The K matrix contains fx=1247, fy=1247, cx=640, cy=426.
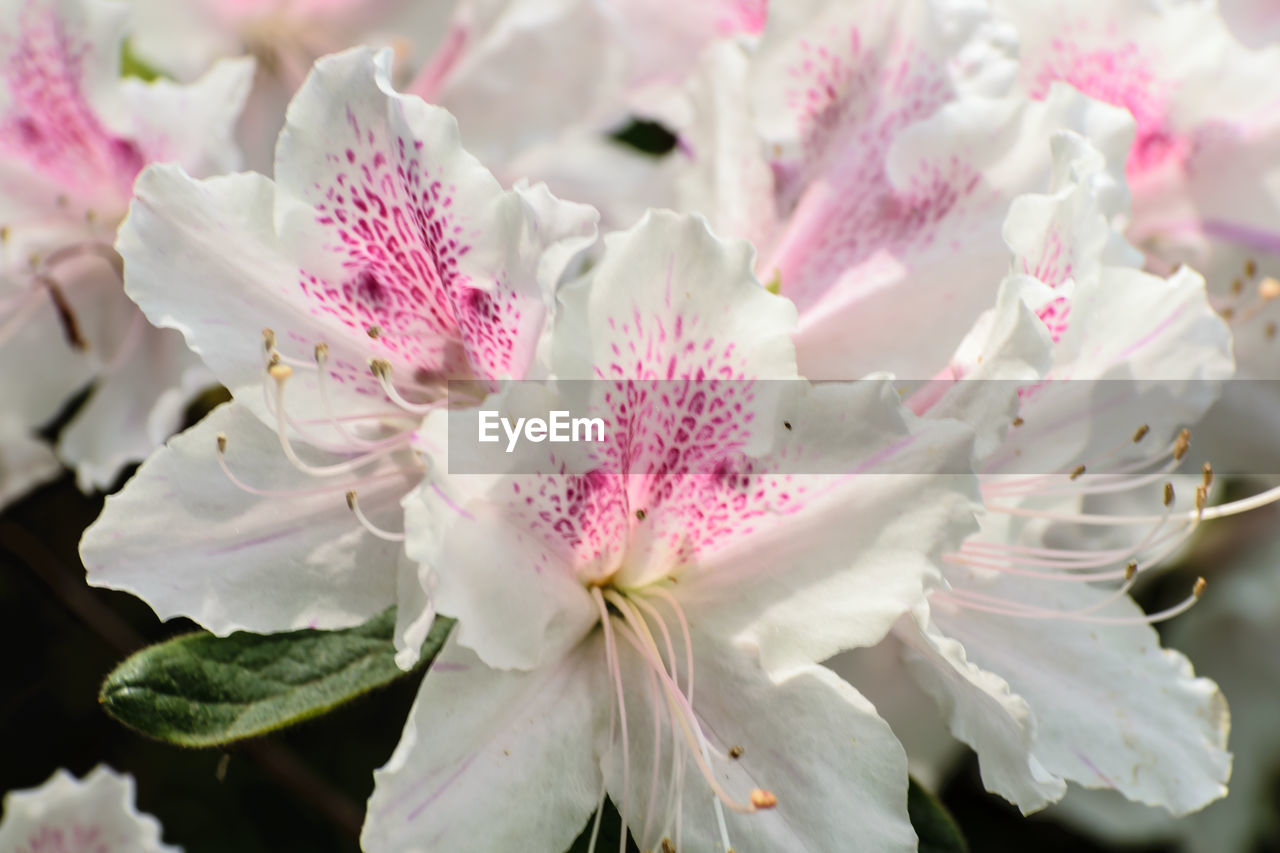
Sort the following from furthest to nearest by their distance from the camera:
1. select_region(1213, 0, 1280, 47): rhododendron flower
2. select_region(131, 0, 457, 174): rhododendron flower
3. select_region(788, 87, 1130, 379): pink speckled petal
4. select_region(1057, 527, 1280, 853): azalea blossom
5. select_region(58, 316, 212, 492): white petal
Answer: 1. select_region(1057, 527, 1280, 853): azalea blossom
2. select_region(1213, 0, 1280, 47): rhododendron flower
3. select_region(131, 0, 457, 174): rhododendron flower
4. select_region(58, 316, 212, 492): white petal
5. select_region(788, 87, 1130, 379): pink speckled petal

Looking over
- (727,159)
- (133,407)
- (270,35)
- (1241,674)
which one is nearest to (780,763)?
(727,159)

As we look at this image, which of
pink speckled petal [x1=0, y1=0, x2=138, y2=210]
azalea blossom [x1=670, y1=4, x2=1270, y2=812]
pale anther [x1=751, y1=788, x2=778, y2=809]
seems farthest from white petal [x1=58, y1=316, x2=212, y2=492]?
pale anther [x1=751, y1=788, x2=778, y2=809]

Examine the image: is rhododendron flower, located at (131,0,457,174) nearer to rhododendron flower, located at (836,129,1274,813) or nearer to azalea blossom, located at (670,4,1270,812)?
azalea blossom, located at (670,4,1270,812)

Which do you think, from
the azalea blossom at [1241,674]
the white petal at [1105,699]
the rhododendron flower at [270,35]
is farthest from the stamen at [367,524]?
the azalea blossom at [1241,674]

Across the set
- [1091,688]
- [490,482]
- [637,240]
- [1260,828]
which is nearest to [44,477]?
[490,482]

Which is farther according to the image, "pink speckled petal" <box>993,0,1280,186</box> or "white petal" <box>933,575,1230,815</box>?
"pink speckled petal" <box>993,0,1280,186</box>

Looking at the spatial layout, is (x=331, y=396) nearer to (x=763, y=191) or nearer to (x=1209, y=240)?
(x=763, y=191)
